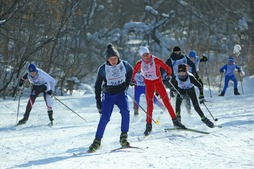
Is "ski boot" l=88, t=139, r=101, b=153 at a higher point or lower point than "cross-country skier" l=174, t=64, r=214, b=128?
lower

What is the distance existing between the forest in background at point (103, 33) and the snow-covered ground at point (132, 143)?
630cm

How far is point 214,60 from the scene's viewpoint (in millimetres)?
26984

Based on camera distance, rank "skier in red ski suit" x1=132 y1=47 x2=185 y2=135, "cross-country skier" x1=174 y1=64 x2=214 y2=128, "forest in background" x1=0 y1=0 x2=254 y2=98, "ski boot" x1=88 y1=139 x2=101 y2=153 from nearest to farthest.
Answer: "ski boot" x1=88 y1=139 x2=101 y2=153 → "skier in red ski suit" x1=132 y1=47 x2=185 y2=135 → "cross-country skier" x1=174 y1=64 x2=214 y2=128 → "forest in background" x1=0 y1=0 x2=254 y2=98

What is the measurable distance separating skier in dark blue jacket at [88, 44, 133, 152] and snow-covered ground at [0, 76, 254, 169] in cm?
33

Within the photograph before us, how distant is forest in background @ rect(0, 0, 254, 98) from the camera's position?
63.1ft

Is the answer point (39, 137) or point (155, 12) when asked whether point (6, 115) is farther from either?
point (155, 12)

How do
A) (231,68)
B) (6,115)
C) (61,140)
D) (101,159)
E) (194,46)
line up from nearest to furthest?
(101,159), (61,140), (6,115), (231,68), (194,46)

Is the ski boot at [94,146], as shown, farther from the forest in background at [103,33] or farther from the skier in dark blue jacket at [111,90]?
the forest in background at [103,33]

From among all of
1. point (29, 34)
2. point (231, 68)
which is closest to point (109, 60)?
point (231, 68)

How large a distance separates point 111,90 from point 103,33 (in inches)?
1020

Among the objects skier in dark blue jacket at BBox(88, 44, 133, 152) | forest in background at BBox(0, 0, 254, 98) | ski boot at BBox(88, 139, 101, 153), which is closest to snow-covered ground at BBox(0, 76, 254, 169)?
ski boot at BBox(88, 139, 101, 153)

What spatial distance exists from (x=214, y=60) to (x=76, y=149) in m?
20.5

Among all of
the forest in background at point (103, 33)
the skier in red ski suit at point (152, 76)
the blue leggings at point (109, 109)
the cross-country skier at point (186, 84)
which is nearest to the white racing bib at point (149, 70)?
the skier in red ski suit at point (152, 76)

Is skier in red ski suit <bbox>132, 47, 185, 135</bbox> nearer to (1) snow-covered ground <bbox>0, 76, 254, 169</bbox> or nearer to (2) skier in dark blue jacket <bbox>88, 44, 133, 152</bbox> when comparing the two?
(1) snow-covered ground <bbox>0, 76, 254, 169</bbox>
